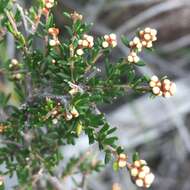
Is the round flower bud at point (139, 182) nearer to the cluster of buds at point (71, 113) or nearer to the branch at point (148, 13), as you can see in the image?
the cluster of buds at point (71, 113)

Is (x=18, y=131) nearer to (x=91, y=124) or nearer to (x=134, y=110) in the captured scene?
(x=91, y=124)

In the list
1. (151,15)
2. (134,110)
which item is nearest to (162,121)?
(134,110)

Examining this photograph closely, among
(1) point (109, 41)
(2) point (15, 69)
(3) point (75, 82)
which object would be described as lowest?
(3) point (75, 82)

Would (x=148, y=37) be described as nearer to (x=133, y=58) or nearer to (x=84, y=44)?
(x=133, y=58)

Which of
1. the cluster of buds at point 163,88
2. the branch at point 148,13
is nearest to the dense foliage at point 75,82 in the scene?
the cluster of buds at point 163,88

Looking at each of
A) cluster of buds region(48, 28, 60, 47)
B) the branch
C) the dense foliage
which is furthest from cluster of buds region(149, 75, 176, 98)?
the branch

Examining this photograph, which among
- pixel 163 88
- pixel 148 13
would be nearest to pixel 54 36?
pixel 163 88
